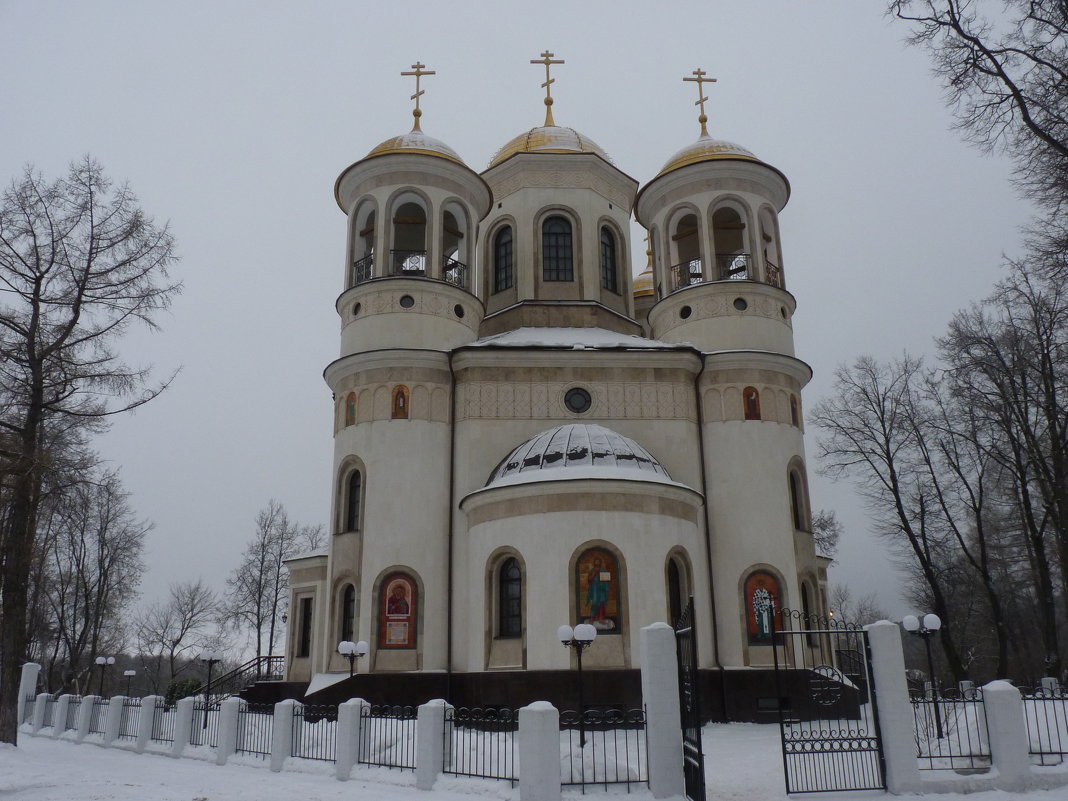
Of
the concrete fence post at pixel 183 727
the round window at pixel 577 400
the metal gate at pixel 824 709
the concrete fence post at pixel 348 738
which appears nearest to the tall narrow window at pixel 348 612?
the concrete fence post at pixel 183 727

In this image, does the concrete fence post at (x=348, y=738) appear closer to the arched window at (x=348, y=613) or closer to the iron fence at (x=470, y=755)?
the iron fence at (x=470, y=755)

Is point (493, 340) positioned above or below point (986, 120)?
above

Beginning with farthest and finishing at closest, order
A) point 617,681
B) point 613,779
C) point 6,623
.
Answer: point 617,681
point 6,623
point 613,779

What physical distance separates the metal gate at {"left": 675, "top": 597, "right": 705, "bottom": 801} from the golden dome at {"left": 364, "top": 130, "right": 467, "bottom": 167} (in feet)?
52.2

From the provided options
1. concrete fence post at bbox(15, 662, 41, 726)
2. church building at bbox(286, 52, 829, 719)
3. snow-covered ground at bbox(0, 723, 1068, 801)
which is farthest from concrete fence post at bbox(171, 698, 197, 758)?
concrete fence post at bbox(15, 662, 41, 726)

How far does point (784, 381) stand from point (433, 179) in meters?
10.4

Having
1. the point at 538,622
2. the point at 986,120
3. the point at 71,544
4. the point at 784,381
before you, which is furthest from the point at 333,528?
the point at 71,544

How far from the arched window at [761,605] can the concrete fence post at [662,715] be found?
9.48m

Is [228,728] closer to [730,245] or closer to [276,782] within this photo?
[276,782]

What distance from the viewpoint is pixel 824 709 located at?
18156 mm

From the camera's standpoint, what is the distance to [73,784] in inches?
482

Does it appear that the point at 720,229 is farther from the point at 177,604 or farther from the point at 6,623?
the point at 177,604

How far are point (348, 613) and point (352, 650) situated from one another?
75.4 inches

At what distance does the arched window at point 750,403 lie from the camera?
70.6ft
